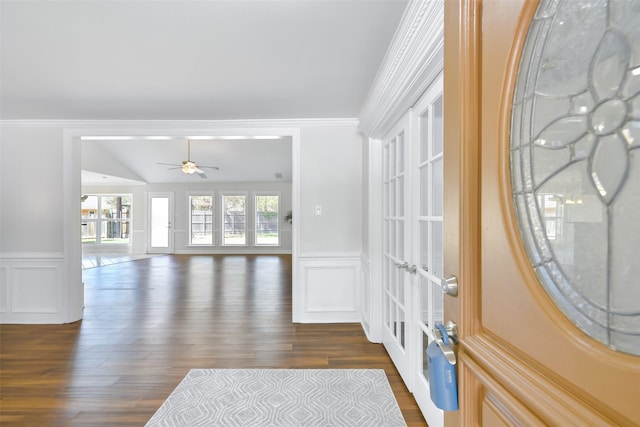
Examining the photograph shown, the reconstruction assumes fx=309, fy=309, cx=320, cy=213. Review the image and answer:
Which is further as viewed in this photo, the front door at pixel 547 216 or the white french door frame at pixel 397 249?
the white french door frame at pixel 397 249

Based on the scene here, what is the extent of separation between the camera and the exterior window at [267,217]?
9.86 meters

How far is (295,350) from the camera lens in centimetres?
275

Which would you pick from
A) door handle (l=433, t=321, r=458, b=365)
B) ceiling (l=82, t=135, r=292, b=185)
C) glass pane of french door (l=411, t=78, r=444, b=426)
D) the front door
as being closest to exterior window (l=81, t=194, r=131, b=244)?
ceiling (l=82, t=135, r=292, b=185)

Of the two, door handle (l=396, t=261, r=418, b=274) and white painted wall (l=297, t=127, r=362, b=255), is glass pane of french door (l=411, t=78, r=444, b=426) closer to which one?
door handle (l=396, t=261, r=418, b=274)

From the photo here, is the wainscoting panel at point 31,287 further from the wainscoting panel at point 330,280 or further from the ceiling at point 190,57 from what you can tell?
the wainscoting panel at point 330,280

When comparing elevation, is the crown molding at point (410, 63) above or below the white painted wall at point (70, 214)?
above

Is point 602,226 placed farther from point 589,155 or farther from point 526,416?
point 526,416

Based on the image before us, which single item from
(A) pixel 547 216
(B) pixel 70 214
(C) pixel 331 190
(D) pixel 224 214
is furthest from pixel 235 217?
(A) pixel 547 216

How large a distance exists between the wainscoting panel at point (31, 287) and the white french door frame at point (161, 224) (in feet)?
20.5

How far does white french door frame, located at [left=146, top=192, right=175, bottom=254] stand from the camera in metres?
9.65

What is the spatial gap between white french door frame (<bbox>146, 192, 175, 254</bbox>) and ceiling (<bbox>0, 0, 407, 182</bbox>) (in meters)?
6.62

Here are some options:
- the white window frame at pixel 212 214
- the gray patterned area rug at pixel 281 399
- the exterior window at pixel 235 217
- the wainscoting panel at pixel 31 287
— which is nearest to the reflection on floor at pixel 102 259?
the white window frame at pixel 212 214

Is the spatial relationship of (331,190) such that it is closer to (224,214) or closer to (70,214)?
(70,214)

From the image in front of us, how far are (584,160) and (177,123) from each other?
3689 mm
